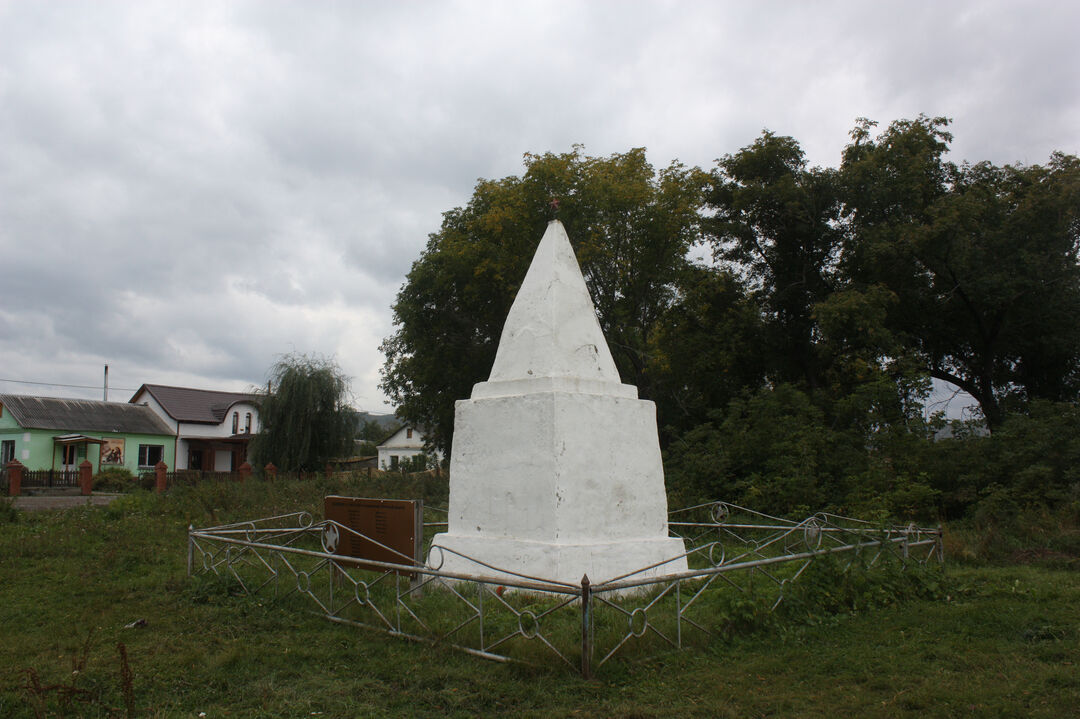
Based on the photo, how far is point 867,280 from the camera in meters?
17.7

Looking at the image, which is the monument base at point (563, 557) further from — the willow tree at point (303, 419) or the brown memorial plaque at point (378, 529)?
the willow tree at point (303, 419)

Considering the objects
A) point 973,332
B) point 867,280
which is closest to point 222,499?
point 867,280

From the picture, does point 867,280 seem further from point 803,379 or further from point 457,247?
point 457,247

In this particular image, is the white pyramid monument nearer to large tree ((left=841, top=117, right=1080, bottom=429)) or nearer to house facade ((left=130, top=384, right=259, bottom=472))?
large tree ((left=841, top=117, right=1080, bottom=429))

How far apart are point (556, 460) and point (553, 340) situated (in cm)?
132

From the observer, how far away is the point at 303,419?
27.7m

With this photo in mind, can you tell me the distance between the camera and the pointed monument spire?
758cm

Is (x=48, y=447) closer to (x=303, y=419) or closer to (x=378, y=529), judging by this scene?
(x=303, y=419)

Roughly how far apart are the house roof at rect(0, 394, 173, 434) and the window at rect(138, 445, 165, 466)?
786mm

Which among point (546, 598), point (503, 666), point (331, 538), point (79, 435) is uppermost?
point (79, 435)

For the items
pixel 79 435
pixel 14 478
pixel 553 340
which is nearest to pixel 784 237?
pixel 553 340

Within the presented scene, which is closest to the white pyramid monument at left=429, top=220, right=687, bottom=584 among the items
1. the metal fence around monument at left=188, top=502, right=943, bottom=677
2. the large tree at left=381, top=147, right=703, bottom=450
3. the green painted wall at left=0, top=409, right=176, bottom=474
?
the metal fence around monument at left=188, top=502, right=943, bottom=677

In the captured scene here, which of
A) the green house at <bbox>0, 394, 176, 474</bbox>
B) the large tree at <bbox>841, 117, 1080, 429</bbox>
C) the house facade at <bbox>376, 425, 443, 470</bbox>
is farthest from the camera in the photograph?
the house facade at <bbox>376, 425, 443, 470</bbox>

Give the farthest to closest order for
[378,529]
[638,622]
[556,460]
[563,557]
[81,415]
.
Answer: [81,415] < [378,529] < [556,460] < [563,557] < [638,622]
